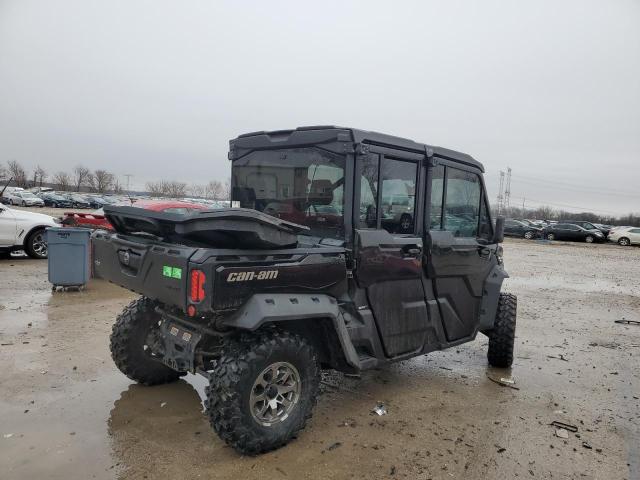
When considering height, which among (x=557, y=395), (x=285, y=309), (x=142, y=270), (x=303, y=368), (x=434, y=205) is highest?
(x=434, y=205)

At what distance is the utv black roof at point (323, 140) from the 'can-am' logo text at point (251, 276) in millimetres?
1207

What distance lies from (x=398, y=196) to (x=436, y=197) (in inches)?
21.5

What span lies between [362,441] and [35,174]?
11543cm

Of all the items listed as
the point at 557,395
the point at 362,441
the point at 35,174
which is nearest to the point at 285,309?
the point at 362,441

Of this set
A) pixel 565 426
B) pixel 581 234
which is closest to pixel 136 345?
pixel 565 426

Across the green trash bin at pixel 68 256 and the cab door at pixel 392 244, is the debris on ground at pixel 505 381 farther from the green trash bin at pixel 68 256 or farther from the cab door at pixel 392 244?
the green trash bin at pixel 68 256

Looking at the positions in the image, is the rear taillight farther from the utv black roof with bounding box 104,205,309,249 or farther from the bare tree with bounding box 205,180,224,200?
the bare tree with bounding box 205,180,224,200

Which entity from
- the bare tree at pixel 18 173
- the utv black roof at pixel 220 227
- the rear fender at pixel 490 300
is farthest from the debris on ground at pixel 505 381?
the bare tree at pixel 18 173

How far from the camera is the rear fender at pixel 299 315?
3070mm

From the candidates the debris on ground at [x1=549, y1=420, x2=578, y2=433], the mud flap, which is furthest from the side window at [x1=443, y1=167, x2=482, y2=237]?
the mud flap

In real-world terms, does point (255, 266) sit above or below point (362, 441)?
above

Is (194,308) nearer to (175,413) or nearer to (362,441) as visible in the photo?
(175,413)

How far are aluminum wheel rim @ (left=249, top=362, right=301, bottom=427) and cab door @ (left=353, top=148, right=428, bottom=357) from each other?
35.7 inches

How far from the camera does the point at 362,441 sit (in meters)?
3.59
